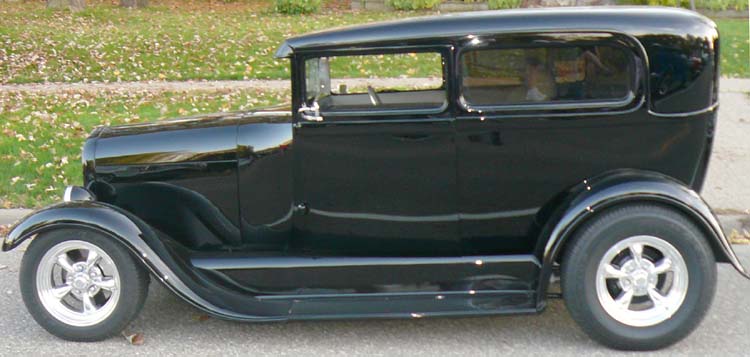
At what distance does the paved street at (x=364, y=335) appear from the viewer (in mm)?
4258

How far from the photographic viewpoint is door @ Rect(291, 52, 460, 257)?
424 centimetres

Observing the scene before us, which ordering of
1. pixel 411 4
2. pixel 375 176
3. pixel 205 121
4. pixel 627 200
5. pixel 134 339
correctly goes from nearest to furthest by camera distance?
pixel 627 200
pixel 375 176
pixel 134 339
pixel 205 121
pixel 411 4

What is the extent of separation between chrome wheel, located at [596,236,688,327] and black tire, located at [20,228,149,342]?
234cm

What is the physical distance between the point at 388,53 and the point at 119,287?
6.01ft

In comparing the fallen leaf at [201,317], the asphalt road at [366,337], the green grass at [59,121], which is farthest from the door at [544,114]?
the green grass at [59,121]

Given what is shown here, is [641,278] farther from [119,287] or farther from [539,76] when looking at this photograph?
[119,287]

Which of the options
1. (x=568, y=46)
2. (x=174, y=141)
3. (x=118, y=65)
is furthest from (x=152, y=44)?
(x=568, y=46)

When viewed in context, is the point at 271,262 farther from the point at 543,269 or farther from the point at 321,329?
the point at 543,269

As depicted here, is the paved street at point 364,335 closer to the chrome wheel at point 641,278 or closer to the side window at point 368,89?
the chrome wheel at point 641,278

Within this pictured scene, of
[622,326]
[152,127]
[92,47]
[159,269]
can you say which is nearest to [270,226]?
[159,269]

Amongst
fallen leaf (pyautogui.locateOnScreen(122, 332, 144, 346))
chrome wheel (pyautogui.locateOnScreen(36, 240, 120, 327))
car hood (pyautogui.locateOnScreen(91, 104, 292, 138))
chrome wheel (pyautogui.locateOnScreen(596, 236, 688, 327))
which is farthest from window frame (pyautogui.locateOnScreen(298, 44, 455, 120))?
fallen leaf (pyautogui.locateOnScreen(122, 332, 144, 346))

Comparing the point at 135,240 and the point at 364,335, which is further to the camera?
the point at 364,335

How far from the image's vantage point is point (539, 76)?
4230 mm

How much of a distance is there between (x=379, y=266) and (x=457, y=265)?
1.31 feet
